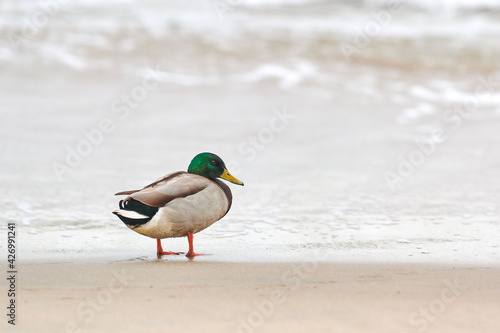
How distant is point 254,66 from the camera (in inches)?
488

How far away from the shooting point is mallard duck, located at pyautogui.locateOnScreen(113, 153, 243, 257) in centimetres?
443

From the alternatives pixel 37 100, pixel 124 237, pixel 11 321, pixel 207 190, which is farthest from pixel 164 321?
pixel 37 100

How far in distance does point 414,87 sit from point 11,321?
9201 mm

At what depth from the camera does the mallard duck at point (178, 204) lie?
443 centimetres

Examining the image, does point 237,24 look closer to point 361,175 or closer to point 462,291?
point 361,175

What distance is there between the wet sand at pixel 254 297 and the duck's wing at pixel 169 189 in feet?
1.25

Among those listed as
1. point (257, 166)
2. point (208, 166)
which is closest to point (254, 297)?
point (208, 166)

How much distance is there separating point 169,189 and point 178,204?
108 mm

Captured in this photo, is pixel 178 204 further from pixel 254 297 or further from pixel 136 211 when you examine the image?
pixel 254 297

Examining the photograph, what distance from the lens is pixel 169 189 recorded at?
4.54 metres

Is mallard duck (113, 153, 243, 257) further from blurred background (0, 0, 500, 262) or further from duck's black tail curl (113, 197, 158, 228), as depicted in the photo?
blurred background (0, 0, 500, 262)

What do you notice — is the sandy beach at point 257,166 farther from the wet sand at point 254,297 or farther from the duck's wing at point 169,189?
the duck's wing at point 169,189

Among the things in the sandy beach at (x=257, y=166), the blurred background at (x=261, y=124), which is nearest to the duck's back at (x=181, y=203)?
the sandy beach at (x=257, y=166)

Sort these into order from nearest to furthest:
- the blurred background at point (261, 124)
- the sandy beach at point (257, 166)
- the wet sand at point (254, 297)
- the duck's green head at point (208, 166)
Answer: the wet sand at point (254, 297) < the sandy beach at point (257, 166) < the duck's green head at point (208, 166) < the blurred background at point (261, 124)
